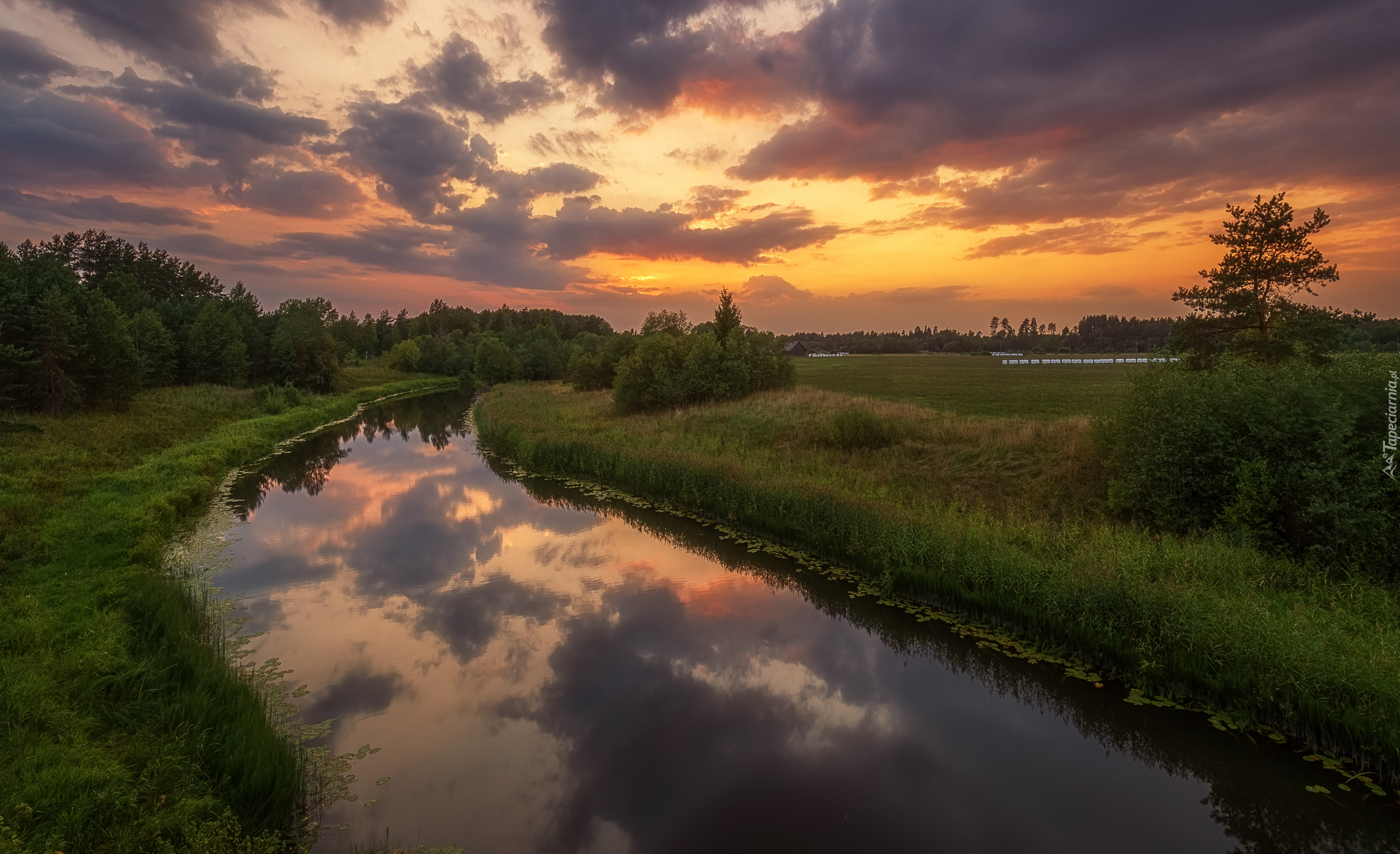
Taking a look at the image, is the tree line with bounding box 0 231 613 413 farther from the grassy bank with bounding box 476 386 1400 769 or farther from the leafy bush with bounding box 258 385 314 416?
the grassy bank with bounding box 476 386 1400 769

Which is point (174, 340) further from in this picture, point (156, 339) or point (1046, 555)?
point (1046, 555)

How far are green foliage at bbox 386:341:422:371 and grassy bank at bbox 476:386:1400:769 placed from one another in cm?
9775

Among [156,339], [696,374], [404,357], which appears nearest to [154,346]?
[156,339]

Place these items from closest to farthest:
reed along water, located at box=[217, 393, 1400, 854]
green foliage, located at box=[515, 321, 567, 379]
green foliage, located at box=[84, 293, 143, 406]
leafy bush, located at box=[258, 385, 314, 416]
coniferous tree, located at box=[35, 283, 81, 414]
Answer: reed along water, located at box=[217, 393, 1400, 854]
coniferous tree, located at box=[35, 283, 81, 414]
green foliage, located at box=[84, 293, 143, 406]
leafy bush, located at box=[258, 385, 314, 416]
green foliage, located at box=[515, 321, 567, 379]

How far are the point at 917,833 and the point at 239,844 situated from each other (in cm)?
754

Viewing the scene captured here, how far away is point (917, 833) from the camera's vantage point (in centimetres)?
782

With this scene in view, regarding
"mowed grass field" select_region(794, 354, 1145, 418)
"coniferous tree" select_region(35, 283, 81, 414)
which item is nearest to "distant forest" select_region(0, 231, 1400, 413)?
"coniferous tree" select_region(35, 283, 81, 414)

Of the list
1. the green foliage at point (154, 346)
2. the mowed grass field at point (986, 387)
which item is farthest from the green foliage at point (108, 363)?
the mowed grass field at point (986, 387)

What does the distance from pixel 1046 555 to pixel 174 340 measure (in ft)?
234

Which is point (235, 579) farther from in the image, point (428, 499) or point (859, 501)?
point (859, 501)

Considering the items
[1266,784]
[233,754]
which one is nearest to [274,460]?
[233,754]

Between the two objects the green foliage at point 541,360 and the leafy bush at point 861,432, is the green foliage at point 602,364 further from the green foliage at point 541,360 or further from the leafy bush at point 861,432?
the leafy bush at point 861,432

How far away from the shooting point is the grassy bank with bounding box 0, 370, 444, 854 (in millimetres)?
6191

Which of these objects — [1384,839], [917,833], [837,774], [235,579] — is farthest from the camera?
[235,579]
